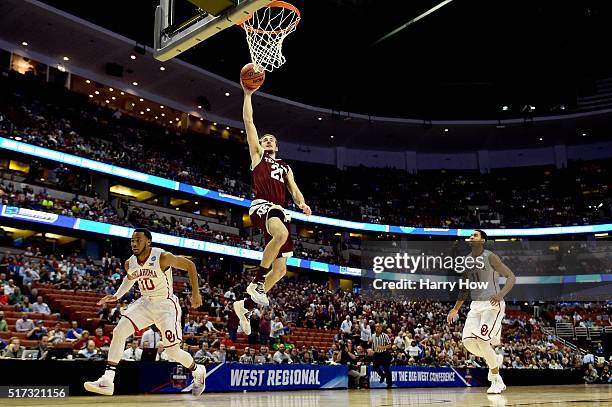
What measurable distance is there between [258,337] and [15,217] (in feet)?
40.3

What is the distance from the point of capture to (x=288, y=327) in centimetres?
2431

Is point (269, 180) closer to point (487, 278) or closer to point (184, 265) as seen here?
point (184, 265)

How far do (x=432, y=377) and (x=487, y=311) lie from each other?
8943 millimetres

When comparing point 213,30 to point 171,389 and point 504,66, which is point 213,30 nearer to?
point 171,389

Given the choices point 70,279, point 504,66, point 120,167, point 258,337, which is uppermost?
point 504,66

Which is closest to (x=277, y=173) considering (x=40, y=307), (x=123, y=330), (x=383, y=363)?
(x=123, y=330)

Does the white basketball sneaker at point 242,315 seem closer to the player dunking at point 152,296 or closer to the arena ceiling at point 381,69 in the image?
the player dunking at point 152,296

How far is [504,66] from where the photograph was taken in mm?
35875

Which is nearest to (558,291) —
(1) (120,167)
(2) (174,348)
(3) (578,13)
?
(3) (578,13)

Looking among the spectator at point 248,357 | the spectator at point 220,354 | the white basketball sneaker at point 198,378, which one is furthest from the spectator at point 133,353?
the white basketball sneaker at point 198,378

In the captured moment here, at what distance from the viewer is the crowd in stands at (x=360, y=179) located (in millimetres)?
31567

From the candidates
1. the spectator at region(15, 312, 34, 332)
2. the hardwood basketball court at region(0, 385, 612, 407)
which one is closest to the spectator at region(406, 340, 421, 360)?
the hardwood basketball court at region(0, 385, 612, 407)

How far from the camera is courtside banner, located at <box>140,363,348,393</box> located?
427 inches

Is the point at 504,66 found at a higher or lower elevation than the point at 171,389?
higher
